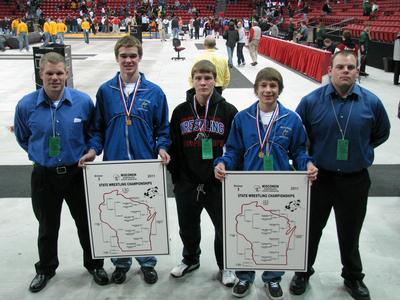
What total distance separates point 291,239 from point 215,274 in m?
0.84

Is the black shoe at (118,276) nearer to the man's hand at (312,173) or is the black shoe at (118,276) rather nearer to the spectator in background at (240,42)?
the man's hand at (312,173)

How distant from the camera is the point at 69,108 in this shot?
3383mm

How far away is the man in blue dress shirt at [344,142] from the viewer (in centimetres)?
320

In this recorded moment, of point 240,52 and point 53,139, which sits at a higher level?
point 53,139

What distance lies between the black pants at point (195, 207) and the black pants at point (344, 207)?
Result: 70 centimetres

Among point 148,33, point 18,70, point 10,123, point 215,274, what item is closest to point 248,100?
point 10,123

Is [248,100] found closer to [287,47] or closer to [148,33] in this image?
[287,47]

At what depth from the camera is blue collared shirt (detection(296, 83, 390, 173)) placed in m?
3.20

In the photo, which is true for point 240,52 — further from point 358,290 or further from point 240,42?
point 358,290

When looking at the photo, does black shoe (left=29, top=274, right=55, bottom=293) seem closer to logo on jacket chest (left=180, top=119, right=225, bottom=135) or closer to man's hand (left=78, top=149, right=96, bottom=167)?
man's hand (left=78, top=149, right=96, bottom=167)

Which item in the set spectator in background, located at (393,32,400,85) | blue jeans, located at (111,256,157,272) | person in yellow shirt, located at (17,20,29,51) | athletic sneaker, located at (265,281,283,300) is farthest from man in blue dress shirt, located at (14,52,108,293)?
person in yellow shirt, located at (17,20,29,51)

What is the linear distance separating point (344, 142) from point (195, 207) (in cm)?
121

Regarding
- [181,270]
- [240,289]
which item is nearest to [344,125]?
[240,289]

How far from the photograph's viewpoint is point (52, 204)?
350 cm
